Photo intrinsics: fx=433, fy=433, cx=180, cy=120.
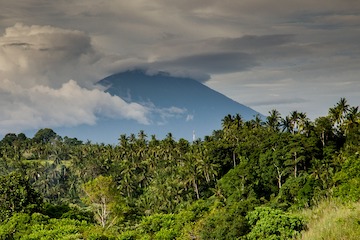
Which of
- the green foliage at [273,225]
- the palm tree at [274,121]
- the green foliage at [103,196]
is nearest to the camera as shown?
the green foliage at [273,225]

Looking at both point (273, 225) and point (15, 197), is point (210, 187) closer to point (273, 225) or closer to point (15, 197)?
point (15, 197)

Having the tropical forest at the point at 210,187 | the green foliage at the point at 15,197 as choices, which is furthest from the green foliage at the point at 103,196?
the green foliage at the point at 15,197

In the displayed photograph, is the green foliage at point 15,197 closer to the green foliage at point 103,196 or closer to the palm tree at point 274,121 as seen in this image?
the green foliage at point 103,196

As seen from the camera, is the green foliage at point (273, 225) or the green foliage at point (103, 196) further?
the green foliage at point (103, 196)

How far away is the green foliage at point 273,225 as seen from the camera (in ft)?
64.2

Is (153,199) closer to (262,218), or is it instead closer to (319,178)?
(319,178)

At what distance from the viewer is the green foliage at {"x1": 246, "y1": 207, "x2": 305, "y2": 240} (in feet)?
64.2

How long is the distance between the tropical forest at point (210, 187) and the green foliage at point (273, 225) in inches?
2.1

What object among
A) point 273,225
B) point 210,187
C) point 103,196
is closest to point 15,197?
point 103,196

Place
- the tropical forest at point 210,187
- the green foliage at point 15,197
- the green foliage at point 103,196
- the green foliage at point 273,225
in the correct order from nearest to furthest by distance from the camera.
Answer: the green foliage at point 273,225 → the tropical forest at point 210,187 → the green foliage at point 15,197 → the green foliage at point 103,196

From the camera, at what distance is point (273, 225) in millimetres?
21062

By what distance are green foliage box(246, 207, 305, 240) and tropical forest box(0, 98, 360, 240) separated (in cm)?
5

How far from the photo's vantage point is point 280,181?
7700 cm

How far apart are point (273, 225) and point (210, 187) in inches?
2862
